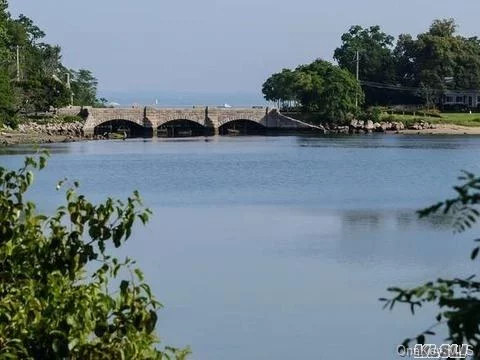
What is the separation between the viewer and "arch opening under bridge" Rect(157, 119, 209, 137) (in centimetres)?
9569

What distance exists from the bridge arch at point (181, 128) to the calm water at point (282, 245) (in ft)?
111

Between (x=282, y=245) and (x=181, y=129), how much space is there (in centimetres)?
7296

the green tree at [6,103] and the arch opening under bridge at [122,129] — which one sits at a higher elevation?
the green tree at [6,103]

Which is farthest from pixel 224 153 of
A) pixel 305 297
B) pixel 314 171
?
pixel 305 297

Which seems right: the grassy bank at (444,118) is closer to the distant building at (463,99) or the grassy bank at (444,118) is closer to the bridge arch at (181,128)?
the distant building at (463,99)

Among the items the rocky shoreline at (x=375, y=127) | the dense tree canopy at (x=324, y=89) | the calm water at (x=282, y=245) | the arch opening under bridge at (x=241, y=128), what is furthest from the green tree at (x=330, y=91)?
the calm water at (x=282, y=245)

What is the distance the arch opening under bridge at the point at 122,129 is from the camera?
298 ft

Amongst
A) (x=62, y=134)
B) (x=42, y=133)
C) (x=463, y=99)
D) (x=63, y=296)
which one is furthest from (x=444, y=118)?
(x=63, y=296)

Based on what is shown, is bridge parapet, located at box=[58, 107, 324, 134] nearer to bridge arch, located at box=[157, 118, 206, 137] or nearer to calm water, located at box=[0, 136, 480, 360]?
bridge arch, located at box=[157, 118, 206, 137]

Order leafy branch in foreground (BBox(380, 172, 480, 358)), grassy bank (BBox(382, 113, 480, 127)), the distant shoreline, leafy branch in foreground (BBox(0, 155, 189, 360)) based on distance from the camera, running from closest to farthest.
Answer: leafy branch in foreground (BBox(380, 172, 480, 358)) < leafy branch in foreground (BBox(0, 155, 189, 360)) < the distant shoreline < grassy bank (BBox(382, 113, 480, 127))

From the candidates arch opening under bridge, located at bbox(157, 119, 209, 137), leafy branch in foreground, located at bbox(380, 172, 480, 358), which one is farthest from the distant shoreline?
leafy branch in foreground, located at bbox(380, 172, 480, 358)

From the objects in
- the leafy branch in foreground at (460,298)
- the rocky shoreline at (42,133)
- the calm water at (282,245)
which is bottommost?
the calm water at (282,245)

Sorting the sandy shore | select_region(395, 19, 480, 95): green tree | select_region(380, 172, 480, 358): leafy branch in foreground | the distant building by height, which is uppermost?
select_region(395, 19, 480, 95): green tree

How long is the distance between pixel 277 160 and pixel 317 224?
30.6 meters
